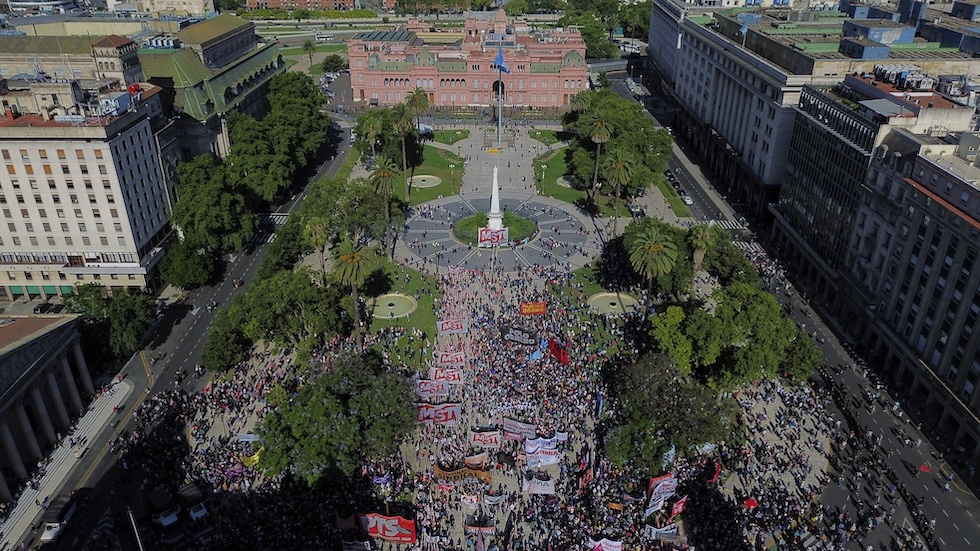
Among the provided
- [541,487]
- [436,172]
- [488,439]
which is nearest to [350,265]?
[488,439]

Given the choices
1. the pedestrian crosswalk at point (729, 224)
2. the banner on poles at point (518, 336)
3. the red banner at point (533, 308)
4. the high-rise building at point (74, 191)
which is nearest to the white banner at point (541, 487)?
the banner on poles at point (518, 336)

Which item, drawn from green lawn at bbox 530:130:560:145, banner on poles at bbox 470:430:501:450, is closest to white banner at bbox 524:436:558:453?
banner on poles at bbox 470:430:501:450

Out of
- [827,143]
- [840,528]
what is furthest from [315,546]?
[827,143]

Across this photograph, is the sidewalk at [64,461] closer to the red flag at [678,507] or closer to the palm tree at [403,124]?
the red flag at [678,507]

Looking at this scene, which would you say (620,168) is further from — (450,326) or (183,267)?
(183,267)

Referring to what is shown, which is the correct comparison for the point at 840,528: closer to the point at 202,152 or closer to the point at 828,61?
the point at 828,61

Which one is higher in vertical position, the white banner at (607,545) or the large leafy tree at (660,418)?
the large leafy tree at (660,418)
